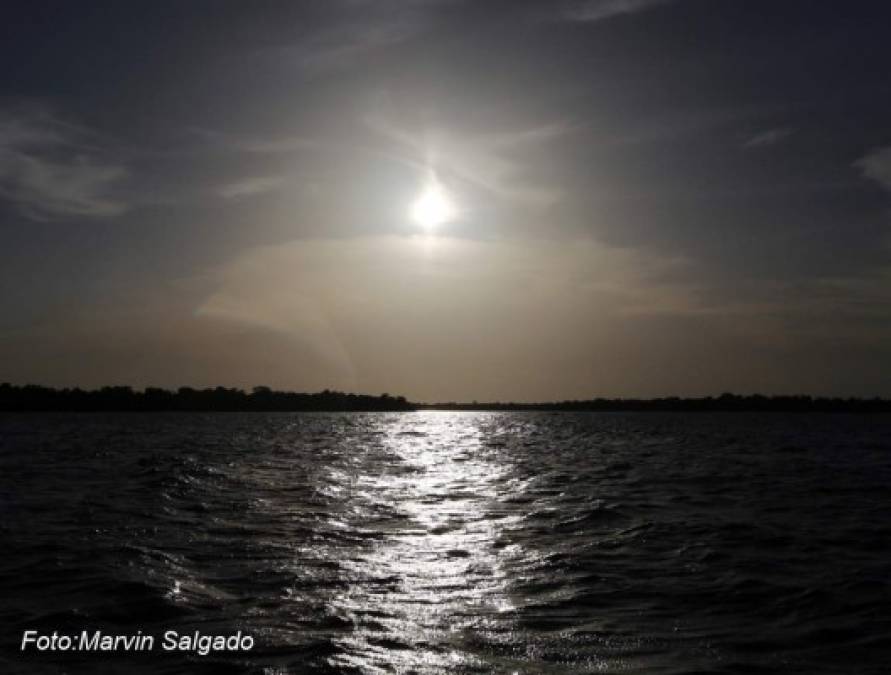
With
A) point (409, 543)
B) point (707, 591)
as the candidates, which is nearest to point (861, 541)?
point (707, 591)

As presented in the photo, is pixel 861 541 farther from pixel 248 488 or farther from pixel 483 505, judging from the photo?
pixel 248 488

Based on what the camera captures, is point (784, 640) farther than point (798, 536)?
No

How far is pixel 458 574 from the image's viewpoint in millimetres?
16844

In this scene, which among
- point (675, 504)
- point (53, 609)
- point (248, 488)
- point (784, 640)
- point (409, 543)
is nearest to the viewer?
point (784, 640)

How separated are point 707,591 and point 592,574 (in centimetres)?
251

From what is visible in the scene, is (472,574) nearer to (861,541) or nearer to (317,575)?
(317,575)

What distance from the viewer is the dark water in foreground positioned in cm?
1157

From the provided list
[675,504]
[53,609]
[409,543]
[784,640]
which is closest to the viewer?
[784,640]

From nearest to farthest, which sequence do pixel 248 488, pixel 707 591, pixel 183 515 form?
pixel 707 591 < pixel 183 515 < pixel 248 488

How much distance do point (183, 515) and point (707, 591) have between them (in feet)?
54.0

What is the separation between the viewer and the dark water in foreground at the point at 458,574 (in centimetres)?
1157

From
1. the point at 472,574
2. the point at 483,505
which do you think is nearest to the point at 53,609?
the point at 472,574

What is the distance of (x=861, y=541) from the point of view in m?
20.8

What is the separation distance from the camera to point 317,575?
16.6 metres
